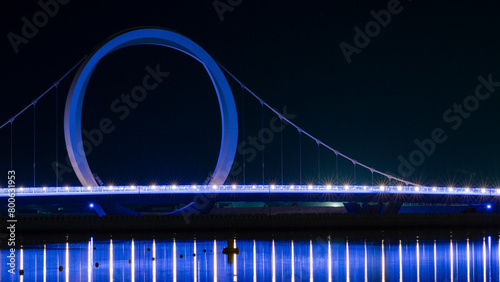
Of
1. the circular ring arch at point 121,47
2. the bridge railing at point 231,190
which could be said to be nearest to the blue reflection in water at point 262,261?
the bridge railing at point 231,190

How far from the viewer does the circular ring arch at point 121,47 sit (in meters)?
59.2

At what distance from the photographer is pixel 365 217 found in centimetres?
5459

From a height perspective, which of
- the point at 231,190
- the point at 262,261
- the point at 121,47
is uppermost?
the point at 121,47

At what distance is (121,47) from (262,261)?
3239 centimetres

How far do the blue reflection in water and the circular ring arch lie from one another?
20030 mm

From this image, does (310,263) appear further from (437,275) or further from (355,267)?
(437,275)

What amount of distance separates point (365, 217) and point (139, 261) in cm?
2553

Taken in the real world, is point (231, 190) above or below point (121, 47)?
below

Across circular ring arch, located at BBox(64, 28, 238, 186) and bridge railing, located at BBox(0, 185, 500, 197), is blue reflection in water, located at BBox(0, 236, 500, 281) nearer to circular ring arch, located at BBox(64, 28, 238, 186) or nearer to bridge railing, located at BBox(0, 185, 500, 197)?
bridge railing, located at BBox(0, 185, 500, 197)

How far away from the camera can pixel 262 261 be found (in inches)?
1209

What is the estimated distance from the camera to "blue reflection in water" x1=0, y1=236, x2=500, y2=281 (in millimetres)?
26578

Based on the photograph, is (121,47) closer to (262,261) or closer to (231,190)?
(231,190)

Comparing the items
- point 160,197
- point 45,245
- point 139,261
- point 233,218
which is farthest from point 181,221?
point 139,261

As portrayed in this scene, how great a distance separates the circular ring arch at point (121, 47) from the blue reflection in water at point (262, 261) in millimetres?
20030
